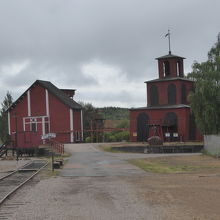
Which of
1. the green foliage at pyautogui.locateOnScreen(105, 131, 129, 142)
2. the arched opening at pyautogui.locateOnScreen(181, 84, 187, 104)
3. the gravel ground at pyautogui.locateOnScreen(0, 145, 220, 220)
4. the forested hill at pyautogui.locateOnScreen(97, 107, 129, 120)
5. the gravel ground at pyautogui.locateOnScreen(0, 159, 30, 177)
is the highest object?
the forested hill at pyautogui.locateOnScreen(97, 107, 129, 120)

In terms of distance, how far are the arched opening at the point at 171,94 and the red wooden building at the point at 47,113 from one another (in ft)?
38.9

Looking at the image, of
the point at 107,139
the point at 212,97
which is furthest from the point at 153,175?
the point at 107,139

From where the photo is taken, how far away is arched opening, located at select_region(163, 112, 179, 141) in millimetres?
56062

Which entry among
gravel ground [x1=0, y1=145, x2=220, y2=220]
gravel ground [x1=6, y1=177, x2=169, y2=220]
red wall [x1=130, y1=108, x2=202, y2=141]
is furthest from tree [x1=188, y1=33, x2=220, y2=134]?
gravel ground [x1=6, y1=177, x2=169, y2=220]

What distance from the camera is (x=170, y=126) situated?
56.5 metres

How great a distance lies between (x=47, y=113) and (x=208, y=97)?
1017 inches

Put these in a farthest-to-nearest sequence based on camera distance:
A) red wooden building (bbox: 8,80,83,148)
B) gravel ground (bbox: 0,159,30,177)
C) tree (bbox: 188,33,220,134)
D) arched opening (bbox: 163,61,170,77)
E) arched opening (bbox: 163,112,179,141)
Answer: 1. red wooden building (bbox: 8,80,83,148)
2. arched opening (bbox: 163,61,170,77)
3. arched opening (bbox: 163,112,179,141)
4. tree (bbox: 188,33,220,134)
5. gravel ground (bbox: 0,159,30,177)

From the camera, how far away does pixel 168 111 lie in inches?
2233

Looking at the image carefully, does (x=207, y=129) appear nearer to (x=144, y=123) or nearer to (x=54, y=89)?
(x=144, y=123)

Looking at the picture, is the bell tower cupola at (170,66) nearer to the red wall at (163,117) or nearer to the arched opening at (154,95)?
the arched opening at (154,95)

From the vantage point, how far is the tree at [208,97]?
145 feet

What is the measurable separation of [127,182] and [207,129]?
24803mm

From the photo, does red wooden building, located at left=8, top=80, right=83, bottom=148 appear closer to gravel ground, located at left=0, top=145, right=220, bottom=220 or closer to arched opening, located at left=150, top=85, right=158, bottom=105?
arched opening, located at left=150, top=85, right=158, bottom=105

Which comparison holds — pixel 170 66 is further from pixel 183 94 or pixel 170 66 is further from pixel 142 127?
pixel 142 127
